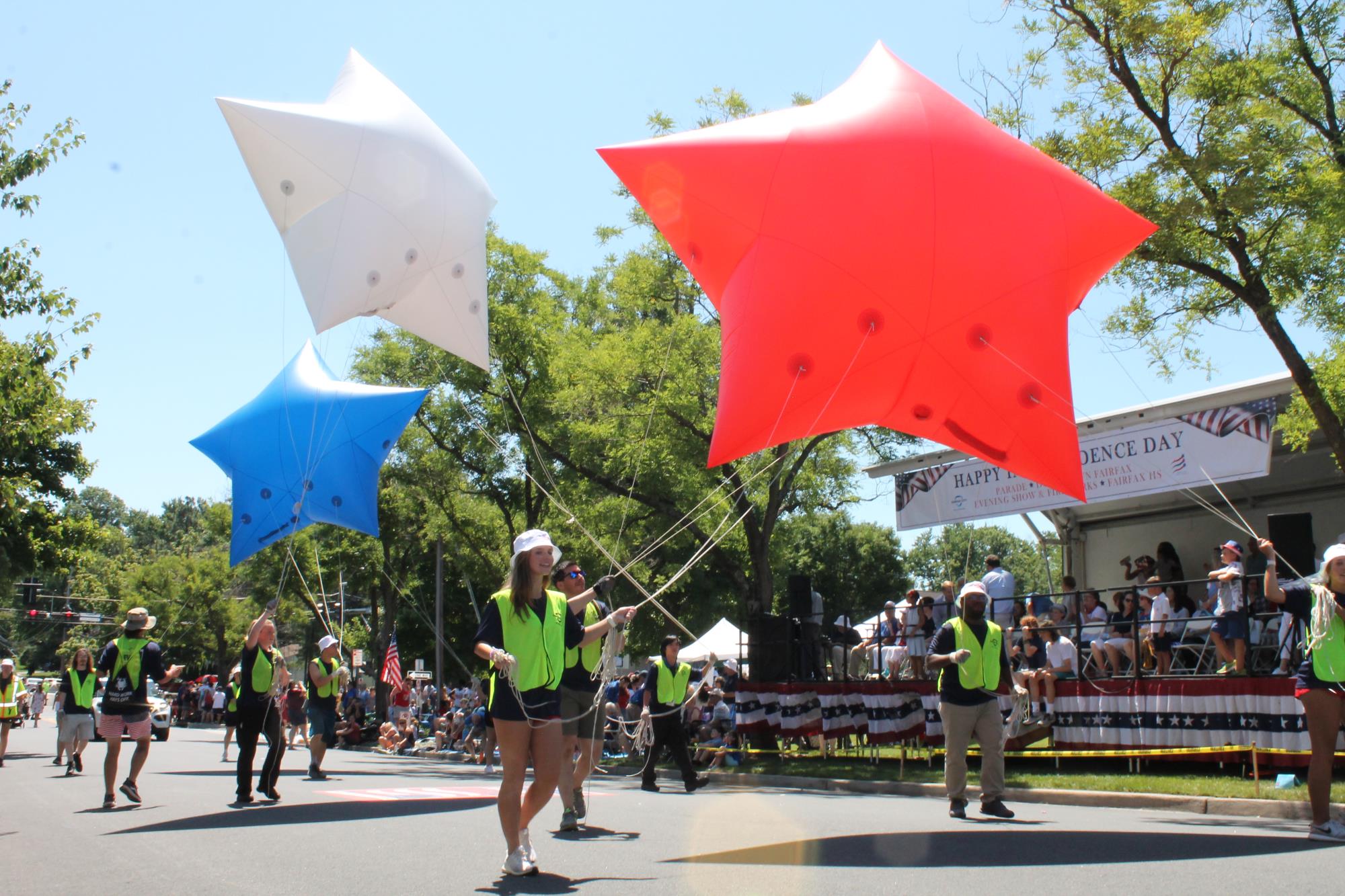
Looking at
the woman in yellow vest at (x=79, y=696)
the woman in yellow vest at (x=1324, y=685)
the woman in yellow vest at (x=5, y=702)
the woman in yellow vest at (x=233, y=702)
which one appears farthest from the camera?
the woman in yellow vest at (x=5, y=702)

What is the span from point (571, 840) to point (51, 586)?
114 m

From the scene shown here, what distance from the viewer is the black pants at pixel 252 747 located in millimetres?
10344

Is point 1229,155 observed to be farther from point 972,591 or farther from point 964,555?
point 964,555

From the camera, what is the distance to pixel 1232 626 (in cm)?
1205

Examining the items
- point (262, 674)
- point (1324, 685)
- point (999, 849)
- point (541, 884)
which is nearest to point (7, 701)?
point (262, 674)

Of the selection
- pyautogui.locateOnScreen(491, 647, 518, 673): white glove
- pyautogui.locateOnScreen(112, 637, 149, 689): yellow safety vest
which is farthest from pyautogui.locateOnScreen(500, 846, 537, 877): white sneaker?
pyautogui.locateOnScreen(112, 637, 149, 689): yellow safety vest

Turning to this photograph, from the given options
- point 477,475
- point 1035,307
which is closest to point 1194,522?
point 1035,307

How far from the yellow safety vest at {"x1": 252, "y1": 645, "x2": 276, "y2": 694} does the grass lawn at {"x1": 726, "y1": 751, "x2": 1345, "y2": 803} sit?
721 centimetres

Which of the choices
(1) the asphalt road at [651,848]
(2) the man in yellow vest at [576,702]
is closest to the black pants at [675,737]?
(1) the asphalt road at [651,848]

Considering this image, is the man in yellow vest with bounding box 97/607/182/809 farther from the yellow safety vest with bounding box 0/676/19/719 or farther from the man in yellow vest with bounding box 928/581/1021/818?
the yellow safety vest with bounding box 0/676/19/719

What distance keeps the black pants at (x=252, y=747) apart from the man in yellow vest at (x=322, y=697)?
351 centimetres

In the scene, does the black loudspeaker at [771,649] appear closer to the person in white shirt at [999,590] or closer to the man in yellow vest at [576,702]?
the person in white shirt at [999,590]

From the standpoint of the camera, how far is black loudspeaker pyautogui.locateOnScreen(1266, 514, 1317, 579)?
11.2 meters

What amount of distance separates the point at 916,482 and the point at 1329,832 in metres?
14.2
